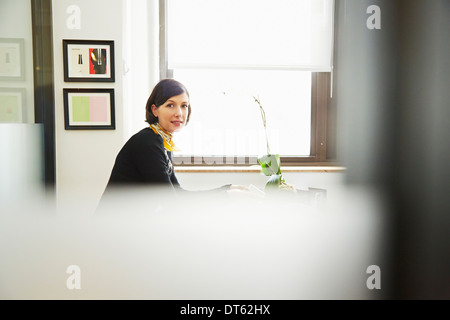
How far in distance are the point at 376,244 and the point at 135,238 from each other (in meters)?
0.23

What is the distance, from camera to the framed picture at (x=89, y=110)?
113cm

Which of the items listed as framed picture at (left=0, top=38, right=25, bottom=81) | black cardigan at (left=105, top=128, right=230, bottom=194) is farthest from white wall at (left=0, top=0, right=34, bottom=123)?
black cardigan at (left=105, top=128, right=230, bottom=194)

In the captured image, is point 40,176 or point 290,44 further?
point 290,44

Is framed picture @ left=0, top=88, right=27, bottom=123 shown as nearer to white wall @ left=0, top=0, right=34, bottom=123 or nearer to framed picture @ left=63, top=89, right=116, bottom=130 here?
white wall @ left=0, top=0, right=34, bottom=123

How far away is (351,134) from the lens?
0.25 meters

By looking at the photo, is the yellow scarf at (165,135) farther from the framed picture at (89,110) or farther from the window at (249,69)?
the window at (249,69)

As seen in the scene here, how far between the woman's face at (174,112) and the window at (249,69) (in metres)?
0.67

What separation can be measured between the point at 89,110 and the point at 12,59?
914mm

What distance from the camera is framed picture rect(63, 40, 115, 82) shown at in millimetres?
1084

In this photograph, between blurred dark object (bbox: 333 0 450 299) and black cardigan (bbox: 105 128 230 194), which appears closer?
blurred dark object (bbox: 333 0 450 299)

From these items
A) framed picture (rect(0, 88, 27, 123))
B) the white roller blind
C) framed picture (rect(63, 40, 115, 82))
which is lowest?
framed picture (rect(0, 88, 27, 123))

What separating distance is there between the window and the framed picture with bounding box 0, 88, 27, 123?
0.99 metres
